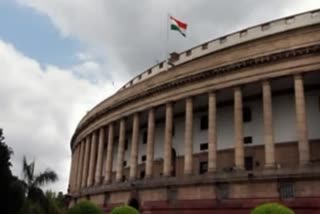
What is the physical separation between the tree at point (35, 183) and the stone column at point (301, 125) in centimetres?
2060

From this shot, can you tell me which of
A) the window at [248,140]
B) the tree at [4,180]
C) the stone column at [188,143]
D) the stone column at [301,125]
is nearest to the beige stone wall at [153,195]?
the stone column at [188,143]

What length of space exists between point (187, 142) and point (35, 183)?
13072mm

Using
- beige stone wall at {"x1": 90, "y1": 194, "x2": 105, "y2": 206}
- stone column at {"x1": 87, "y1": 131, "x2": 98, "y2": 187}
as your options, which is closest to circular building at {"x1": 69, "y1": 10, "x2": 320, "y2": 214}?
beige stone wall at {"x1": 90, "y1": 194, "x2": 105, "y2": 206}

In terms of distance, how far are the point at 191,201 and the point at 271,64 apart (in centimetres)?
1172

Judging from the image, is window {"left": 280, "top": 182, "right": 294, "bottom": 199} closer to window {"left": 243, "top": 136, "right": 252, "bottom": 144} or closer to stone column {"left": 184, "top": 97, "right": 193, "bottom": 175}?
window {"left": 243, "top": 136, "right": 252, "bottom": 144}

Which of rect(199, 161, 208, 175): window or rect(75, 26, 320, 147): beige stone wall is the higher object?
rect(75, 26, 320, 147): beige stone wall

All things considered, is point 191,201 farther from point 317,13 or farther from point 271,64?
point 317,13

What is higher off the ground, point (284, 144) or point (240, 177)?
point (284, 144)

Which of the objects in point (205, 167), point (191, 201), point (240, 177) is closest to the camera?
point (240, 177)

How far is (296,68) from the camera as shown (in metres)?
31.0

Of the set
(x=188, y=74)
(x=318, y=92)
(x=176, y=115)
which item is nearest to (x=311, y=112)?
(x=318, y=92)

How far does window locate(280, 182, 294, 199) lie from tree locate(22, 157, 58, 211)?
62.4 ft

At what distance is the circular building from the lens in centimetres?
3016

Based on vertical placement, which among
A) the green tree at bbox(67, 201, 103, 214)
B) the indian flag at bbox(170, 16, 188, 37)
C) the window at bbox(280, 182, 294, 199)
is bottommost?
the green tree at bbox(67, 201, 103, 214)
